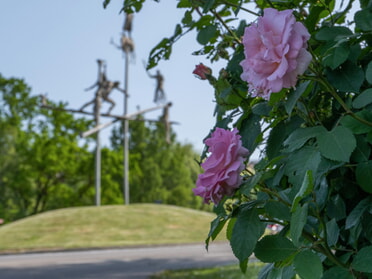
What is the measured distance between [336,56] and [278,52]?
154 mm

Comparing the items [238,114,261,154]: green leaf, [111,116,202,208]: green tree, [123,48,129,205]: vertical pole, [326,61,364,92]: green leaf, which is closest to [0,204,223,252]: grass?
[123,48,129,205]: vertical pole

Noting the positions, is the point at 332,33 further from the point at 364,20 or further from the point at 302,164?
the point at 302,164

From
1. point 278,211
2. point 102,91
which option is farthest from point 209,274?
point 102,91

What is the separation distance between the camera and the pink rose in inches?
44.9

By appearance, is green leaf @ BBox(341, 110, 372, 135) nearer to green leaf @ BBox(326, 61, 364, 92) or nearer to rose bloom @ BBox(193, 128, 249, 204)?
green leaf @ BBox(326, 61, 364, 92)

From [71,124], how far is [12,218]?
7.72 metres

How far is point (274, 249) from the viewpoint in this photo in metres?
0.79

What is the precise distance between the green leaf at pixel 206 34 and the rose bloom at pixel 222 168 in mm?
484

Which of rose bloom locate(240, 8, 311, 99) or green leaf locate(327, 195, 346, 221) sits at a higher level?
rose bloom locate(240, 8, 311, 99)

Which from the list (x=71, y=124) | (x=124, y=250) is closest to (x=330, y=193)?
(x=124, y=250)

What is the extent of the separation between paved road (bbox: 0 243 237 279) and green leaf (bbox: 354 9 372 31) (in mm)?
7087

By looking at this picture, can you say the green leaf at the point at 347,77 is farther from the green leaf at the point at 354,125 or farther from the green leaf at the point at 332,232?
the green leaf at the point at 332,232

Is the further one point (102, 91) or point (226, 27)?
point (102, 91)

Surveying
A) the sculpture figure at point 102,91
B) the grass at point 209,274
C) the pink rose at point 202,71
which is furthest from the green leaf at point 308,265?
the sculpture figure at point 102,91
